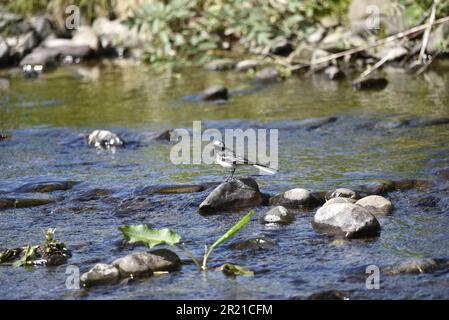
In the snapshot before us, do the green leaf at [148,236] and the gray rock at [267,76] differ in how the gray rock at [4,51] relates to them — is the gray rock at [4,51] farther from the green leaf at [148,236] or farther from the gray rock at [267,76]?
the green leaf at [148,236]

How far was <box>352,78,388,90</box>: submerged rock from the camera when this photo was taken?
35.3ft

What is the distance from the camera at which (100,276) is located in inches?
182

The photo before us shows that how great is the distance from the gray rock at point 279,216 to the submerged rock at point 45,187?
6.71 feet

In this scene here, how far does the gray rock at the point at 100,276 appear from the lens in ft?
15.1

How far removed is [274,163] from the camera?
7355mm

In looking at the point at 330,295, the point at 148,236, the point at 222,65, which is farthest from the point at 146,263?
the point at 222,65

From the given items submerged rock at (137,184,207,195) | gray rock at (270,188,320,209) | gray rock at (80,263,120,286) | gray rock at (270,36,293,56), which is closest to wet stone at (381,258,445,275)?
gray rock at (270,188,320,209)

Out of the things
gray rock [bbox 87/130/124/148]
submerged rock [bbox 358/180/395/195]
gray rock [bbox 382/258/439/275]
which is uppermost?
gray rock [bbox 87/130/124/148]

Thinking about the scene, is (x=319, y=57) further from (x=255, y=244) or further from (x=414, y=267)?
(x=414, y=267)

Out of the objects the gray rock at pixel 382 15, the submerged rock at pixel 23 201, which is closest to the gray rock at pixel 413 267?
the submerged rock at pixel 23 201

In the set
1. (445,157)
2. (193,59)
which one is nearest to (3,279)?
(445,157)

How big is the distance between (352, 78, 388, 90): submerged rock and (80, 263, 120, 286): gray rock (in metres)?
6.79

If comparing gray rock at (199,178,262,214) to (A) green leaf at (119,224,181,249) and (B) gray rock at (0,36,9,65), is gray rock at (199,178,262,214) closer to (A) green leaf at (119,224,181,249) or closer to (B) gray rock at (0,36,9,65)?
(A) green leaf at (119,224,181,249)
